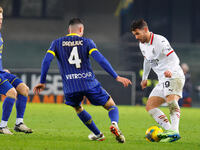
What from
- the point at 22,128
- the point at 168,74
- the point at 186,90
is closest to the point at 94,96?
the point at 168,74

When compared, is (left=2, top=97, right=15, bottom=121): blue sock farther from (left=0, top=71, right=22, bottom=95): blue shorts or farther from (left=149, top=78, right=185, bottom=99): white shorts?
(left=149, top=78, right=185, bottom=99): white shorts

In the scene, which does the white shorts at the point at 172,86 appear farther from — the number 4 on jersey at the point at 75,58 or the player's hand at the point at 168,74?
the number 4 on jersey at the point at 75,58

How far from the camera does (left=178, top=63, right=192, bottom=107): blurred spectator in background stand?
2147 cm

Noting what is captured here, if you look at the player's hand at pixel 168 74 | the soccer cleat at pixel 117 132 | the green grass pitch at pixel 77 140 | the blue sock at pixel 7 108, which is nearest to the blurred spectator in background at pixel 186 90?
the green grass pitch at pixel 77 140

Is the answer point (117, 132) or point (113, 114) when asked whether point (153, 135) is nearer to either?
point (113, 114)

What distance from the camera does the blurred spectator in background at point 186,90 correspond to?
845 inches

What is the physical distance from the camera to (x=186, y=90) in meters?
21.9

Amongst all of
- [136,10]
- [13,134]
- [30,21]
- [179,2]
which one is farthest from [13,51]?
[13,134]

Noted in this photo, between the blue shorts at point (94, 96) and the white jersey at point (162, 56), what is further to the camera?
the white jersey at point (162, 56)

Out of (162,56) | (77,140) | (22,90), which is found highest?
(162,56)

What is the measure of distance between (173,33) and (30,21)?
25.3ft

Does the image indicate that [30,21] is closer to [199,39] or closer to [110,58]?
[110,58]

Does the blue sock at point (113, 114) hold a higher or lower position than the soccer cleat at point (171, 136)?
higher

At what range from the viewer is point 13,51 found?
2448 centimetres
